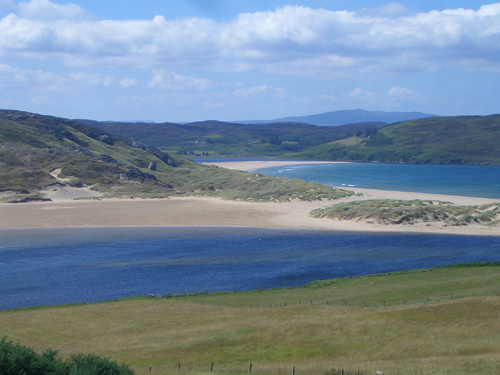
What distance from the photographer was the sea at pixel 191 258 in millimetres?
43656

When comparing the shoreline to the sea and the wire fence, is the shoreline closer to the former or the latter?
the sea

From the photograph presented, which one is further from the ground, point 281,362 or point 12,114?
point 12,114

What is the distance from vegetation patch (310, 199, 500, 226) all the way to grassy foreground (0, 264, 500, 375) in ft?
116

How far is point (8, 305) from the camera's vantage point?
38594 millimetres

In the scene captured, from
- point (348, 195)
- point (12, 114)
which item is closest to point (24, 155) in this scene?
point (12, 114)

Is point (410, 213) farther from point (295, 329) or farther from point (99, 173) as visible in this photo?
point (99, 173)

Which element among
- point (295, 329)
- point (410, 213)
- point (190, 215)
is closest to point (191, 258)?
point (295, 329)

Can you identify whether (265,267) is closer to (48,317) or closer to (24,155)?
(48,317)

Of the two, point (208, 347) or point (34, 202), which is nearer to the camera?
point (208, 347)

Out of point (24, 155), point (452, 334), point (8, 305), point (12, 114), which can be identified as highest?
point (12, 114)

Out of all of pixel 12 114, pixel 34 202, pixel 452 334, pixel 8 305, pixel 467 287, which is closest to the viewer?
pixel 452 334

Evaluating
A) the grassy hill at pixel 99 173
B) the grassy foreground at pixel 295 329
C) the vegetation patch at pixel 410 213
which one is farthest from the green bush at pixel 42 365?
the grassy hill at pixel 99 173

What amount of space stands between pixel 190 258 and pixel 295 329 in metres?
28.8

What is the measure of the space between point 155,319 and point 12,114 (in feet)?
473
